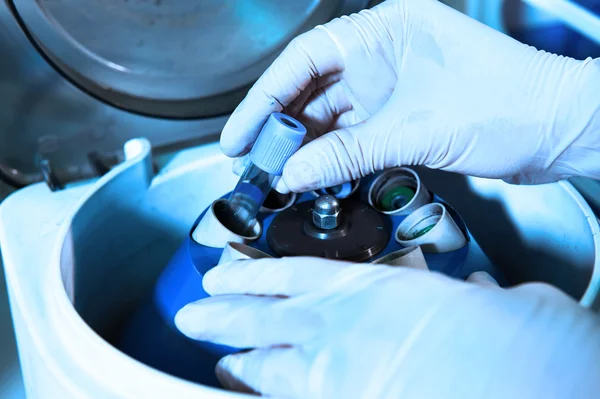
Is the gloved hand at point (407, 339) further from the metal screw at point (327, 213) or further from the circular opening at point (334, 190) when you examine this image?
the circular opening at point (334, 190)

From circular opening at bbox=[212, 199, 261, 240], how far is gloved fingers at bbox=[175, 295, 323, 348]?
160mm

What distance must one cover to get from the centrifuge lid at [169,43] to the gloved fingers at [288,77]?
7.4 inches

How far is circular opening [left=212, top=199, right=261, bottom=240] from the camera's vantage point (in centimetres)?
66

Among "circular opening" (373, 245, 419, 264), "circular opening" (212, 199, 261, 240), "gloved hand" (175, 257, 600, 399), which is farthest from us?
"circular opening" (212, 199, 261, 240)

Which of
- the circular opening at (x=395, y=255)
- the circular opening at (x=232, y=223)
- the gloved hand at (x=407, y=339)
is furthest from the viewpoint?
the circular opening at (x=232, y=223)

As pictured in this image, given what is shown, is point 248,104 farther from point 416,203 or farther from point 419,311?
point 419,311

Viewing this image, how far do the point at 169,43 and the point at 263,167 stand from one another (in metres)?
0.30

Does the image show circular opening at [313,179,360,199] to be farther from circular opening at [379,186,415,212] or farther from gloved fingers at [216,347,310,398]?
gloved fingers at [216,347,310,398]

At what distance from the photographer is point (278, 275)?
490mm

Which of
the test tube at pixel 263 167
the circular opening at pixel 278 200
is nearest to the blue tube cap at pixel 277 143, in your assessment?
the test tube at pixel 263 167

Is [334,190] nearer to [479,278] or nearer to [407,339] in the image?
[479,278]

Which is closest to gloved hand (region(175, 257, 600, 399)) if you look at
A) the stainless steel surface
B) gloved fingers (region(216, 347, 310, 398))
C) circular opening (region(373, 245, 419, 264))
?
gloved fingers (region(216, 347, 310, 398))

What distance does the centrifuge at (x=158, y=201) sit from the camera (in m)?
0.58

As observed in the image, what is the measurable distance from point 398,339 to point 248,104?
14.3 inches
